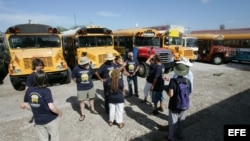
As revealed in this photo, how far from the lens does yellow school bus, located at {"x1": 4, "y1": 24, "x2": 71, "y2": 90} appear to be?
7715mm

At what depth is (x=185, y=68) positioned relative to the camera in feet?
11.9

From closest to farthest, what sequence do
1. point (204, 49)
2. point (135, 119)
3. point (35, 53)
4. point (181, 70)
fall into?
1. point (181, 70)
2. point (135, 119)
3. point (35, 53)
4. point (204, 49)

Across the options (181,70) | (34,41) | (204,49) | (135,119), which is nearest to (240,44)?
(204,49)

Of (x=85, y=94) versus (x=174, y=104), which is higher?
(x=174, y=104)

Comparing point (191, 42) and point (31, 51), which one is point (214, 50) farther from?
point (31, 51)

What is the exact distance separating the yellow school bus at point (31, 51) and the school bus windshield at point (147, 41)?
15.1 feet

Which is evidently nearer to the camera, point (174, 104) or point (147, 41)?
point (174, 104)

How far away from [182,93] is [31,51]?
7219 mm

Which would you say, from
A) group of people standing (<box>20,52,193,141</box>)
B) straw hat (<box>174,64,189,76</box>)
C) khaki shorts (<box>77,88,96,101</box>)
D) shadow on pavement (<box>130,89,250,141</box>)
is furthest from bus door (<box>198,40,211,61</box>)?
straw hat (<box>174,64,189,76</box>)

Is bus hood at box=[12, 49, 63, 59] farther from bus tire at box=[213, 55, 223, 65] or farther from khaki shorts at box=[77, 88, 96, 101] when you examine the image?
bus tire at box=[213, 55, 223, 65]

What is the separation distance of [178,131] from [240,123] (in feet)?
6.89

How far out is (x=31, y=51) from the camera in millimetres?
8258

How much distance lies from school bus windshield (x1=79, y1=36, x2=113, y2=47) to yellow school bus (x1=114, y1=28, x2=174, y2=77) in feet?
4.34

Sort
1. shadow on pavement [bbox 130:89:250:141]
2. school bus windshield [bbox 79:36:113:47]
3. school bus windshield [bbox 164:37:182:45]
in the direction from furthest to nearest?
school bus windshield [bbox 164:37:182:45]
school bus windshield [bbox 79:36:113:47]
shadow on pavement [bbox 130:89:250:141]
